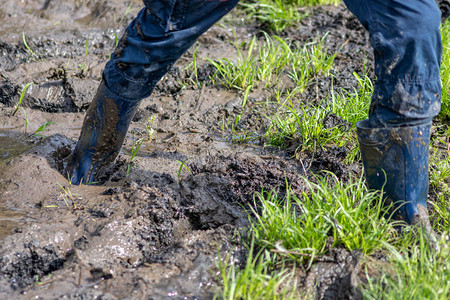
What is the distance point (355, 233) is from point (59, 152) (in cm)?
203

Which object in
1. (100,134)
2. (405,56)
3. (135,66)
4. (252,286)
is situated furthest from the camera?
(100,134)

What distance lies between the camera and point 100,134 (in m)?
2.80

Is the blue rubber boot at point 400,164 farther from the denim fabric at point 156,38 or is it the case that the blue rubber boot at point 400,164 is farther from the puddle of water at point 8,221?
the puddle of water at point 8,221

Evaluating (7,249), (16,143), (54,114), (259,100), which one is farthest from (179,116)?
(7,249)

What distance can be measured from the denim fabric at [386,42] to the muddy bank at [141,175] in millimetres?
750

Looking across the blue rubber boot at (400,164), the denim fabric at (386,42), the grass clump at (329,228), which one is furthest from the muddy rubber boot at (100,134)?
the blue rubber boot at (400,164)

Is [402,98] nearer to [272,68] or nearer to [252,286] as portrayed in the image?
[252,286]

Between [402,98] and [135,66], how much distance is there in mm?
1312

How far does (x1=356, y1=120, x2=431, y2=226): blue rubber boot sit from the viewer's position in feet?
7.14

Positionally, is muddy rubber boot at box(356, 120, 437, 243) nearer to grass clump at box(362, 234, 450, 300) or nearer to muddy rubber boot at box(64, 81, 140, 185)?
grass clump at box(362, 234, 450, 300)

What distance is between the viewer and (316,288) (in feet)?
7.06

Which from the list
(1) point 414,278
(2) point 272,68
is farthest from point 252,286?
(2) point 272,68

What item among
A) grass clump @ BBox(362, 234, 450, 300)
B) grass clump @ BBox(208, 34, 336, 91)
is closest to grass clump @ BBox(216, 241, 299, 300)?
grass clump @ BBox(362, 234, 450, 300)

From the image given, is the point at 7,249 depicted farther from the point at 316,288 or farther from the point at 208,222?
the point at 316,288
